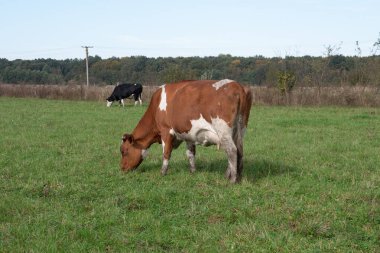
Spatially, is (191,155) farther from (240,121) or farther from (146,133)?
(240,121)

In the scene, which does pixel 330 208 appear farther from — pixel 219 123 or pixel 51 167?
pixel 51 167

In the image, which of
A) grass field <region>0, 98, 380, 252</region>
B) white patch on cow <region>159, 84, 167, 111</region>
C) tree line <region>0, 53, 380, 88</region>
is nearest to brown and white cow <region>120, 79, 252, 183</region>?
white patch on cow <region>159, 84, 167, 111</region>

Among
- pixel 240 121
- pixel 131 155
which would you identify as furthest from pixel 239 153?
pixel 131 155

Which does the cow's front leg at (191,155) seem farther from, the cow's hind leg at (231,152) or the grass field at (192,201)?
the cow's hind leg at (231,152)

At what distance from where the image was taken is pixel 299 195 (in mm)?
7004

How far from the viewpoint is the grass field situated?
5105 mm

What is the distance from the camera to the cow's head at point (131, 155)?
29.9ft

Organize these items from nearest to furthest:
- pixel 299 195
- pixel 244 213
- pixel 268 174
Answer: pixel 244 213, pixel 299 195, pixel 268 174

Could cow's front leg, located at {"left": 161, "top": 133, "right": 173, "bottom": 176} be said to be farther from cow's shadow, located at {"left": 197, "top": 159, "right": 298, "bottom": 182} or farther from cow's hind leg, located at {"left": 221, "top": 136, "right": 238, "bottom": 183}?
cow's hind leg, located at {"left": 221, "top": 136, "right": 238, "bottom": 183}

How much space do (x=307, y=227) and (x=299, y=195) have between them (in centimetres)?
161

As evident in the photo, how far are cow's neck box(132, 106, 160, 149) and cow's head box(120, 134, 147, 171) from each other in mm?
86

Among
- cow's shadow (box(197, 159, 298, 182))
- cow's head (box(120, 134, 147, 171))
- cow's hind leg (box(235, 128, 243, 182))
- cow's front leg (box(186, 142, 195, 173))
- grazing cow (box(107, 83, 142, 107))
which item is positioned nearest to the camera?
cow's hind leg (box(235, 128, 243, 182))

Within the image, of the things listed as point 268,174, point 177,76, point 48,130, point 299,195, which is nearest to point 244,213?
point 299,195

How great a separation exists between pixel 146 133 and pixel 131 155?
0.54 m
